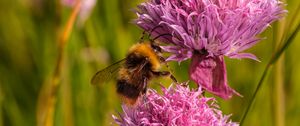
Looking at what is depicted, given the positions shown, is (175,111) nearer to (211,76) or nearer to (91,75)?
(211,76)

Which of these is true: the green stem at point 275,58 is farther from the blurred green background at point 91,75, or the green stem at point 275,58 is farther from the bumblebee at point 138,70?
the blurred green background at point 91,75

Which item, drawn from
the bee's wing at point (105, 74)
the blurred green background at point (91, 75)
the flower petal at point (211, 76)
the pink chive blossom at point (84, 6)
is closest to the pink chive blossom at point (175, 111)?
the flower petal at point (211, 76)

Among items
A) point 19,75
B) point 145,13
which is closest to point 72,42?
point 19,75

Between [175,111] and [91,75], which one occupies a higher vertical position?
[175,111]

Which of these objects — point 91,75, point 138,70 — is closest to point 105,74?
point 138,70

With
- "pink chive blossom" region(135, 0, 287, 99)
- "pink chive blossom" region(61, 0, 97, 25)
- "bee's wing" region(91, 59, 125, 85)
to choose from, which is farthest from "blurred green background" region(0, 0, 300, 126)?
"pink chive blossom" region(135, 0, 287, 99)

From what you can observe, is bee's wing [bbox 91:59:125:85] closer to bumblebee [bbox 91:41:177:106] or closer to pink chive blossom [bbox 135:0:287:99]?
bumblebee [bbox 91:41:177:106]
